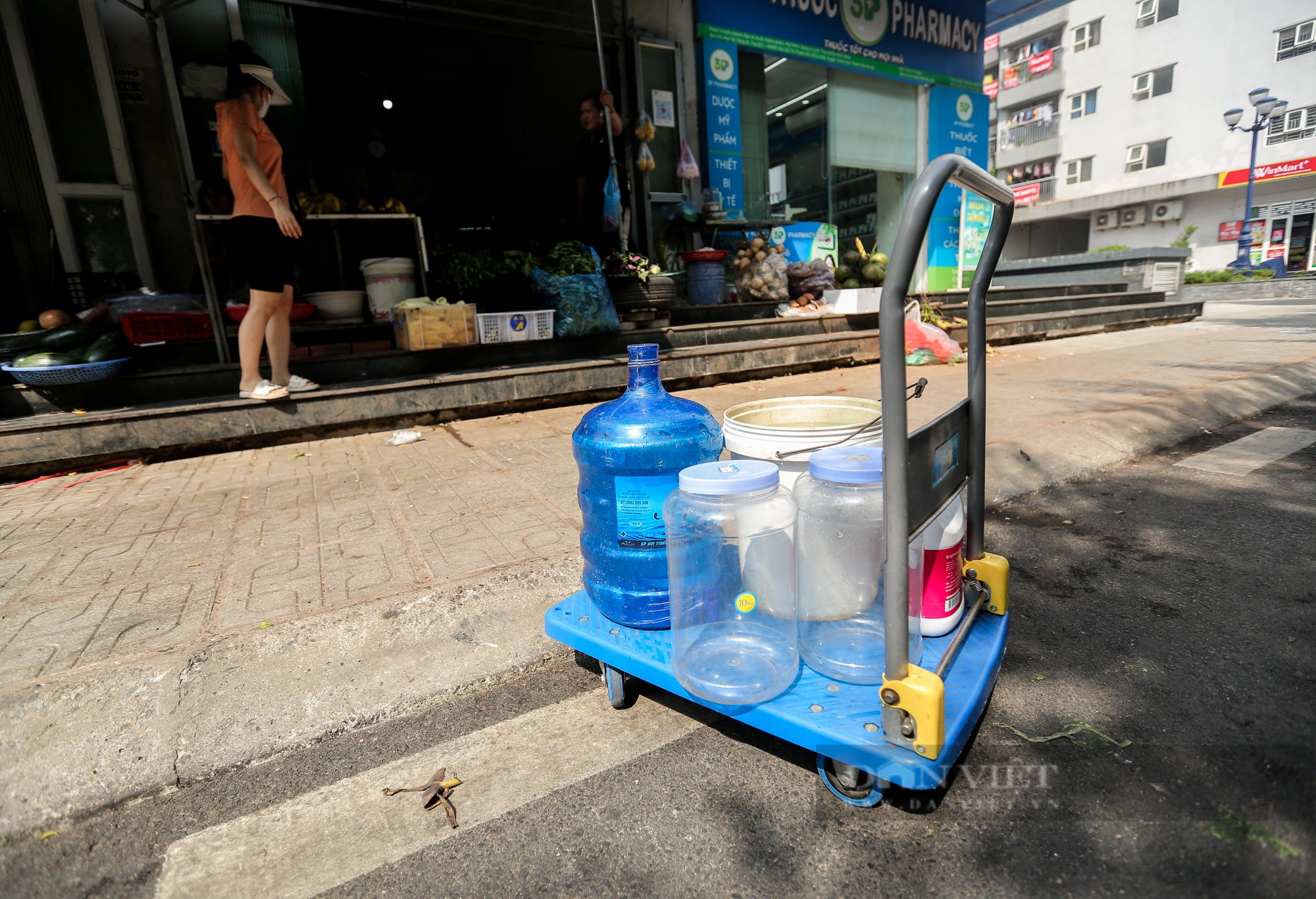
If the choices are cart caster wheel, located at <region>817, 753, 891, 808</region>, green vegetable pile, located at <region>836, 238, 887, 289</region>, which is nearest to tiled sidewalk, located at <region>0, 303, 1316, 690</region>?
cart caster wheel, located at <region>817, 753, 891, 808</region>

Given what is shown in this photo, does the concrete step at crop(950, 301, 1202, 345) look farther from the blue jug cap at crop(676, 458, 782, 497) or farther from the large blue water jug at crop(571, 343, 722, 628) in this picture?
the blue jug cap at crop(676, 458, 782, 497)

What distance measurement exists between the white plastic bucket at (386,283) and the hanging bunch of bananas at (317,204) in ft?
1.86

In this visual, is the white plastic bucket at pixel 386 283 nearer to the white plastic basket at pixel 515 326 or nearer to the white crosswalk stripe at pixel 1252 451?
the white plastic basket at pixel 515 326

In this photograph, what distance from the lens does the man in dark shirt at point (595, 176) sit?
25.6 feet

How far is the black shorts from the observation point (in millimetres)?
4695

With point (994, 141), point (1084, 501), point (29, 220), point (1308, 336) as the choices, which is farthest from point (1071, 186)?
point (29, 220)

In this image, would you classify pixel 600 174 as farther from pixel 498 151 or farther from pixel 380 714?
pixel 380 714

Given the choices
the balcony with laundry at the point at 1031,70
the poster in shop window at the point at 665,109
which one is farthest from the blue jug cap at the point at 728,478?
the balcony with laundry at the point at 1031,70

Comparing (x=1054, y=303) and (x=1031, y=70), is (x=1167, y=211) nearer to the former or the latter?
(x=1031, y=70)

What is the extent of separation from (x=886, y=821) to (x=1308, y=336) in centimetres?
1180

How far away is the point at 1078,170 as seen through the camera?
1416 inches

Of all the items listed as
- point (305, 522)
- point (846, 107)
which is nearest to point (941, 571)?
point (305, 522)

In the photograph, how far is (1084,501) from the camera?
3572 millimetres

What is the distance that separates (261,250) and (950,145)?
1271 centimetres
